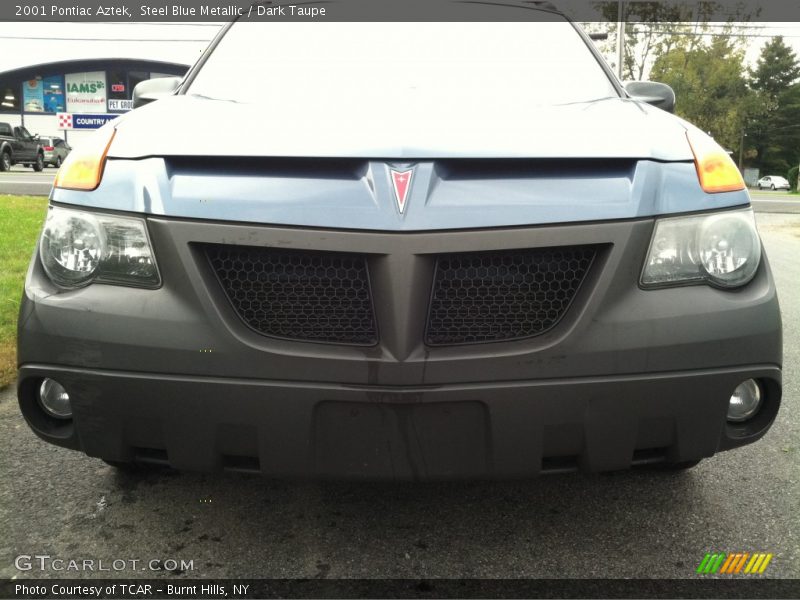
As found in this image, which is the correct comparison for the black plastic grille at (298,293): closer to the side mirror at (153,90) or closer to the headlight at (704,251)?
the headlight at (704,251)

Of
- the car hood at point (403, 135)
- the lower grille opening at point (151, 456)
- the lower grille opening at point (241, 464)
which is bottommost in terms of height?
the lower grille opening at point (151, 456)

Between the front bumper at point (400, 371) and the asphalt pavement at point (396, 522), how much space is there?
0.40 metres

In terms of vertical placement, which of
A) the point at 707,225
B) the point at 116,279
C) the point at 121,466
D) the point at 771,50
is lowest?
the point at 771,50

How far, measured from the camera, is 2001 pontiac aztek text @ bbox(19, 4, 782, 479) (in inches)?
65.7

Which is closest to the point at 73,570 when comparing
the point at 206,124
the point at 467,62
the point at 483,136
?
the point at 206,124

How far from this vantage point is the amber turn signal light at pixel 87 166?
73.9 inches

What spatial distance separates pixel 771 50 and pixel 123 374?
279ft

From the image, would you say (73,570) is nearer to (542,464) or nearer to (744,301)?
(542,464)

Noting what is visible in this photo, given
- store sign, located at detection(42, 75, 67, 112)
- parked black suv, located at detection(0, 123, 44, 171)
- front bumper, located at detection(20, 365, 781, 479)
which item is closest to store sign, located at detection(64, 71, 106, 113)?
store sign, located at detection(42, 75, 67, 112)

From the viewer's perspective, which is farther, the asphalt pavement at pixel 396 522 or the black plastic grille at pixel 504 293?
the asphalt pavement at pixel 396 522

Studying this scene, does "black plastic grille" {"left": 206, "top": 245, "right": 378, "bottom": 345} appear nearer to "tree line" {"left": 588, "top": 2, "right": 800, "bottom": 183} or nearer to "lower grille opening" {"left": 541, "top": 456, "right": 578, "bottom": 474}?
"lower grille opening" {"left": 541, "top": 456, "right": 578, "bottom": 474}

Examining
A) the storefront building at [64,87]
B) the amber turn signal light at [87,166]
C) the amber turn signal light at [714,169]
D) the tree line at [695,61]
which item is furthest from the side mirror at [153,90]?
the storefront building at [64,87]

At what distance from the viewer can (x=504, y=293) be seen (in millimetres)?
1748

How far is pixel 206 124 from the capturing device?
1989 millimetres
